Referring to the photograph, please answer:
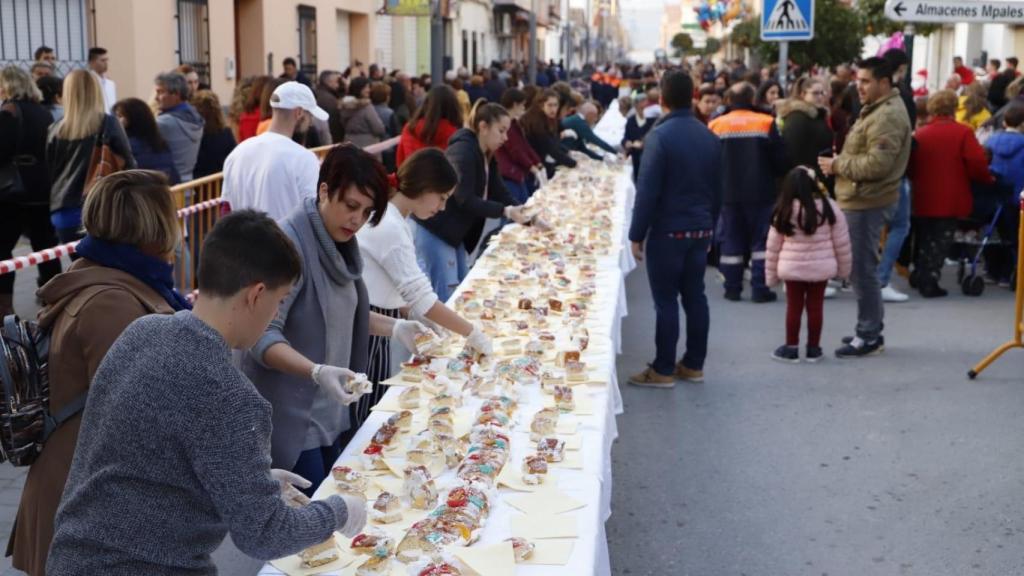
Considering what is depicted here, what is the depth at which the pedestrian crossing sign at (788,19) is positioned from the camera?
10742 mm

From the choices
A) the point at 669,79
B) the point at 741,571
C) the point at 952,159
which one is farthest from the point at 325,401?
the point at 952,159

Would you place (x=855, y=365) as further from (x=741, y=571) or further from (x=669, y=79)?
(x=741, y=571)

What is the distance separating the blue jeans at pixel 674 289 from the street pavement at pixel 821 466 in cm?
27

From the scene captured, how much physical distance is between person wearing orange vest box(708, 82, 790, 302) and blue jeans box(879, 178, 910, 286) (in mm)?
971

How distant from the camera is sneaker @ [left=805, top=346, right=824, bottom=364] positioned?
768cm

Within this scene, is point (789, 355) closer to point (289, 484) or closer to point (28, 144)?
point (28, 144)

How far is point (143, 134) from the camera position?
26.9 feet

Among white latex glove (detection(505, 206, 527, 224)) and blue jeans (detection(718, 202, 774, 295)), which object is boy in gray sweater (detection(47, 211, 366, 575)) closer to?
white latex glove (detection(505, 206, 527, 224))

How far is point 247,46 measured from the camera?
1966 centimetres

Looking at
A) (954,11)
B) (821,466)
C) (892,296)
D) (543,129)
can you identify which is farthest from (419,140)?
(954,11)

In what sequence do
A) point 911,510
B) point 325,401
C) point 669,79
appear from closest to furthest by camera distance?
point 325,401 → point 911,510 → point 669,79

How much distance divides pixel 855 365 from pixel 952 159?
2887mm

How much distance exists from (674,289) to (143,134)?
4001 millimetres

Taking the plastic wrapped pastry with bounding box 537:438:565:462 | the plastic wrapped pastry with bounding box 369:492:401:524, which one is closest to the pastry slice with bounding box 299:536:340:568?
the plastic wrapped pastry with bounding box 369:492:401:524
